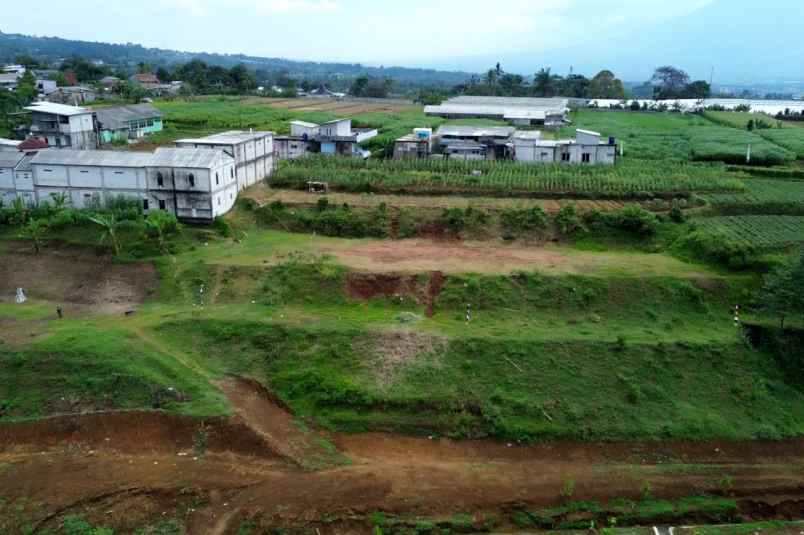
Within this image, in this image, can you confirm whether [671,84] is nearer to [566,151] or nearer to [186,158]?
[566,151]

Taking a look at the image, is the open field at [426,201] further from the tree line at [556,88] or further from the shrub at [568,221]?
the tree line at [556,88]

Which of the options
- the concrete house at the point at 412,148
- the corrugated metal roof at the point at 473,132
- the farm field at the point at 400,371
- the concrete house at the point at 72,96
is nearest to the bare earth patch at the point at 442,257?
the farm field at the point at 400,371

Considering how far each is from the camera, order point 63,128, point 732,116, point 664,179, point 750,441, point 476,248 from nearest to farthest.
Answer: point 750,441 < point 476,248 < point 664,179 < point 63,128 < point 732,116

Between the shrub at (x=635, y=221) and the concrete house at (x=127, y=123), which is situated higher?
the concrete house at (x=127, y=123)

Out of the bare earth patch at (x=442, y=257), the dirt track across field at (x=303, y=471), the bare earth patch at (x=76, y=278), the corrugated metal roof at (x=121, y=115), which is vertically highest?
the corrugated metal roof at (x=121, y=115)

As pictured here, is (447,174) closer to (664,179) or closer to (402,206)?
(402,206)

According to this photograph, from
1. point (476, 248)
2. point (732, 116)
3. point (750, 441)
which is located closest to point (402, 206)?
point (476, 248)

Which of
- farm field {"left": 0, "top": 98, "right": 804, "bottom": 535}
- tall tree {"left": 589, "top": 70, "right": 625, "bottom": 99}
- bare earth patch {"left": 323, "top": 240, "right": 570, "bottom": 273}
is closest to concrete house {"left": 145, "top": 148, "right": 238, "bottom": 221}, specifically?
farm field {"left": 0, "top": 98, "right": 804, "bottom": 535}
